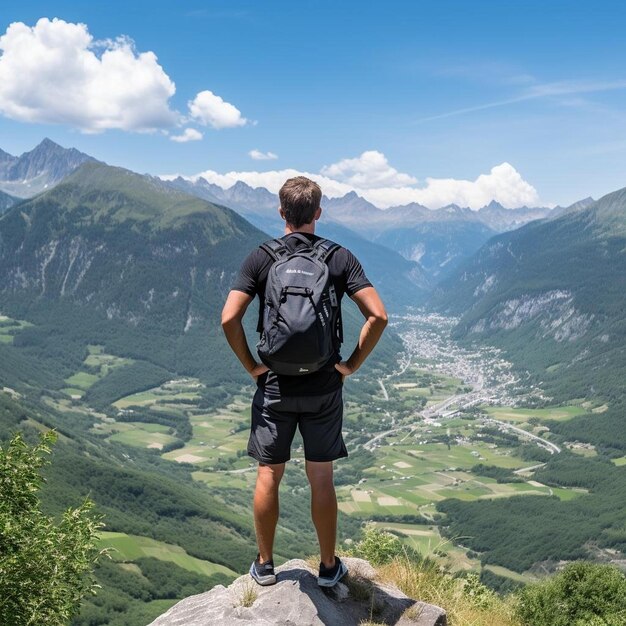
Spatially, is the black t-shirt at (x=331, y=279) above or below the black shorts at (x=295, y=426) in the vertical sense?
above

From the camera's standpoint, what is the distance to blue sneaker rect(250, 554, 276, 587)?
29.1 ft

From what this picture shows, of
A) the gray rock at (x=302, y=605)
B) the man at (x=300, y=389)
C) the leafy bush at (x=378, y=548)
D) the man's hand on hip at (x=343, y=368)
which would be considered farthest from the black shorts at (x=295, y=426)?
the leafy bush at (x=378, y=548)

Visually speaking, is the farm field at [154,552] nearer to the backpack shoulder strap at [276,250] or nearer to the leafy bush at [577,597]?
the leafy bush at [577,597]

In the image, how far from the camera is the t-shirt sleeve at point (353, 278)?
314 inches

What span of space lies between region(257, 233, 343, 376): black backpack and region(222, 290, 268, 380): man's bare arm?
311 mm

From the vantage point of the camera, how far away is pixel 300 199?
8195mm

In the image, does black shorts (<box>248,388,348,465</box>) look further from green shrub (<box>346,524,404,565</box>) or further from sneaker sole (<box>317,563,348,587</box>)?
green shrub (<box>346,524,404,565</box>)

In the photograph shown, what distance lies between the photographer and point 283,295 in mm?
7590

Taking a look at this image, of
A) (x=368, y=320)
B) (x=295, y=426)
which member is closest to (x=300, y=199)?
(x=368, y=320)

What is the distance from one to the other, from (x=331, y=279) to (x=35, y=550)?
9.50 m

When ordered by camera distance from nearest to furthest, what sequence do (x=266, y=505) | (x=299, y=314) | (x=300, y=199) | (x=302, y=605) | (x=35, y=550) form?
(x=299, y=314)
(x=300, y=199)
(x=302, y=605)
(x=266, y=505)
(x=35, y=550)

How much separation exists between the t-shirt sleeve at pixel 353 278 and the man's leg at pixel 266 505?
276 centimetres

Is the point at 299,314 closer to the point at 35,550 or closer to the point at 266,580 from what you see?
the point at 266,580

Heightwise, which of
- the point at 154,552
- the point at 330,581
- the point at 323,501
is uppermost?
the point at 323,501
